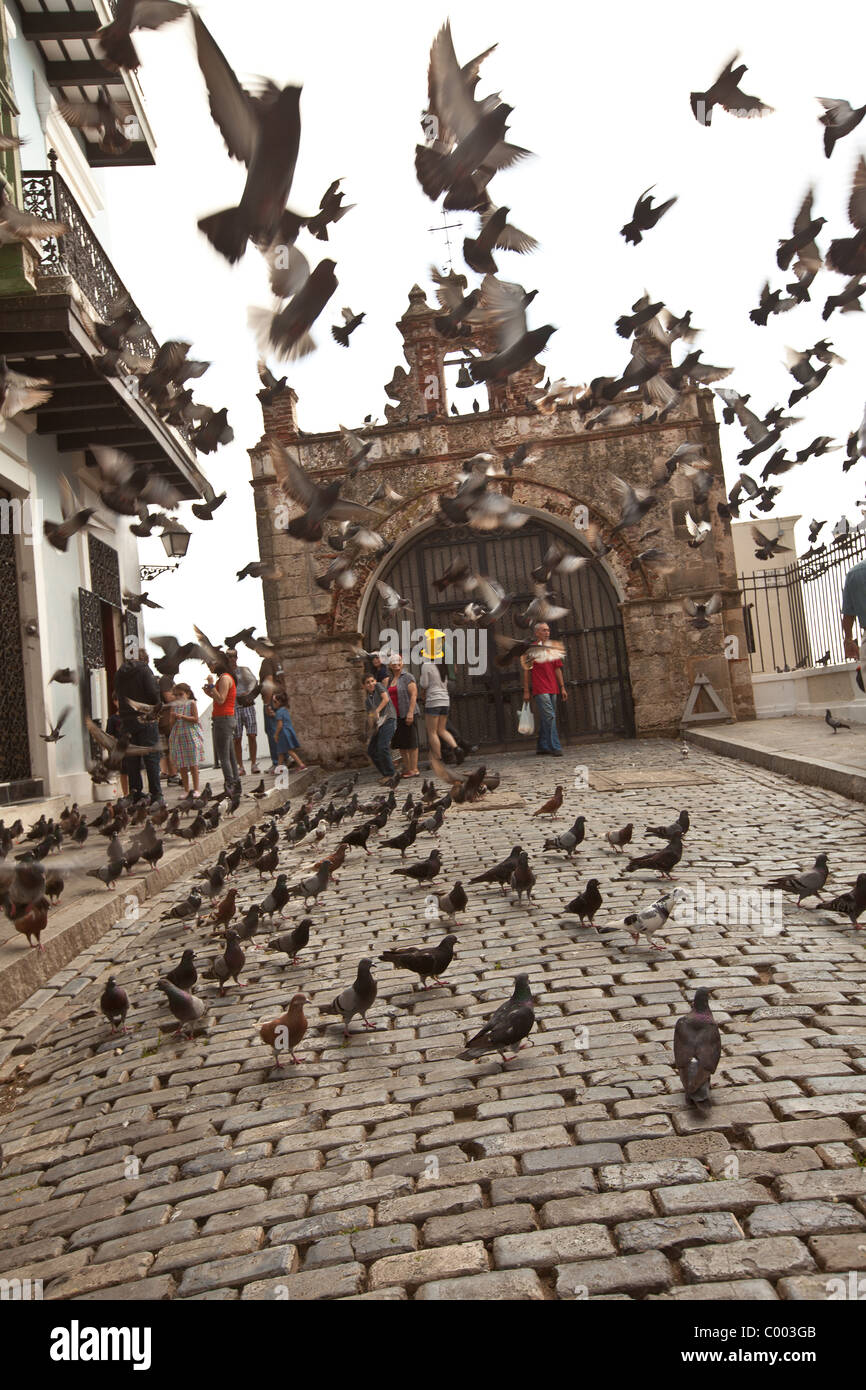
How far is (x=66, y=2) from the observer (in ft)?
41.5

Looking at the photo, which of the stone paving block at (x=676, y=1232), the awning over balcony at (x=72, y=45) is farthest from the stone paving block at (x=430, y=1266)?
the awning over balcony at (x=72, y=45)

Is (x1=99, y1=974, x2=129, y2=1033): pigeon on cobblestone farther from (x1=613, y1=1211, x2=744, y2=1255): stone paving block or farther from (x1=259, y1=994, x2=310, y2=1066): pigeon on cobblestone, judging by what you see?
(x1=613, y1=1211, x2=744, y2=1255): stone paving block

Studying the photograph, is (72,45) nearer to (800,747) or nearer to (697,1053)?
(800,747)

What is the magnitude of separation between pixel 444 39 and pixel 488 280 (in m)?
3.65

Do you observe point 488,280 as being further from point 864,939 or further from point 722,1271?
point 722,1271

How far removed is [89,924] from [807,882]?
447 cm

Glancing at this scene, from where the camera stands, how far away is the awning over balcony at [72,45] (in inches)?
500

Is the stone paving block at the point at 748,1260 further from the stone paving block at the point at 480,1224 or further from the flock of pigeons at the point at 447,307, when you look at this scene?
the flock of pigeons at the point at 447,307

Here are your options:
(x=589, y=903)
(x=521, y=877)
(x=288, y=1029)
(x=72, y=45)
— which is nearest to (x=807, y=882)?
(x=589, y=903)

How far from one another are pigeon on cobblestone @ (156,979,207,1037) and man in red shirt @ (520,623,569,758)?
10.7 meters

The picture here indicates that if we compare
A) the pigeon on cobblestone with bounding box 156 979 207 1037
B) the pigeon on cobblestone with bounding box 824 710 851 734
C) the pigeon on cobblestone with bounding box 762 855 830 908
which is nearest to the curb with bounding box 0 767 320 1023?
the pigeon on cobblestone with bounding box 156 979 207 1037

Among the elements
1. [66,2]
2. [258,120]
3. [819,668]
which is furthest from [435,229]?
[258,120]

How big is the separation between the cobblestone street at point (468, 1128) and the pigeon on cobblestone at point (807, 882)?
0.12 m

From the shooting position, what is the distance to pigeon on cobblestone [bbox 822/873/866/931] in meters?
5.27
